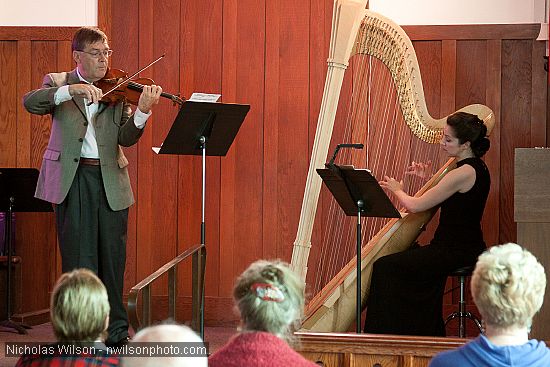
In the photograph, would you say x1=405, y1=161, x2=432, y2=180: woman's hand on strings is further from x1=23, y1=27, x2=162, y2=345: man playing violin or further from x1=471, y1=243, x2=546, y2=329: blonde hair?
x1=471, y1=243, x2=546, y2=329: blonde hair

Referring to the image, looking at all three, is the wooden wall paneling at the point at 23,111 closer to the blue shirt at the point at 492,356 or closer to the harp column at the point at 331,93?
the harp column at the point at 331,93

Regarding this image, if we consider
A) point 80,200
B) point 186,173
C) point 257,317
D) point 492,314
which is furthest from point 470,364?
point 186,173

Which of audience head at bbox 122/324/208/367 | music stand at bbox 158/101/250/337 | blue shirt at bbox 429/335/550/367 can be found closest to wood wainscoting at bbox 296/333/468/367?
blue shirt at bbox 429/335/550/367

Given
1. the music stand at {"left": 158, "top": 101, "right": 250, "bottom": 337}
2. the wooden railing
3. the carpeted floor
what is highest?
the music stand at {"left": 158, "top": 101, "right": 250, "bottom": 337}

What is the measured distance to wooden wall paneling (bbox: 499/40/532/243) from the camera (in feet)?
20.0

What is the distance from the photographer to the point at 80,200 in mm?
4699

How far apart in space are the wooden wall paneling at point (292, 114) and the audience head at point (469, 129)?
139 centimetres

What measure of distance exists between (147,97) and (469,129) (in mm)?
1857

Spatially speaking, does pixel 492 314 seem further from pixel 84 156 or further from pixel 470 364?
pixel 84 156

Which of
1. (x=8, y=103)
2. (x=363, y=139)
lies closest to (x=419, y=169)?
(x=363, y=139)

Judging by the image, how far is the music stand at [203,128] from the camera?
188 inches

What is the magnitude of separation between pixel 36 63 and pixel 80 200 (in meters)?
2.29

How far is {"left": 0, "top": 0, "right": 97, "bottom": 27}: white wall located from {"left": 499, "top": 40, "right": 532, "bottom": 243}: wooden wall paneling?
289 centimetres

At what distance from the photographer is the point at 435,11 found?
20.4ft
